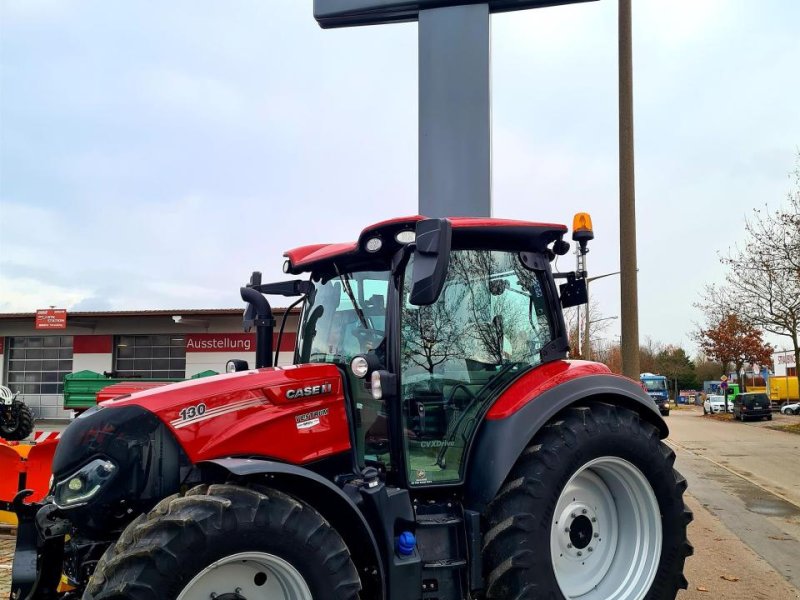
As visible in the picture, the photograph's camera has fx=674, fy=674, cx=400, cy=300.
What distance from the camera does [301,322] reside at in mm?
4453

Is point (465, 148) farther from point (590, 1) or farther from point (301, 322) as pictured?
point (301, 322)

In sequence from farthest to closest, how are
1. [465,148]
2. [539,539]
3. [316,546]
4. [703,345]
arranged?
[703,345] → [465,148] → [539,539] → [316,546]

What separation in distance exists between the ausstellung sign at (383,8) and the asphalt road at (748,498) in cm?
635

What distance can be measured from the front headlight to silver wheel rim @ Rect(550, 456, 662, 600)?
2.45 metres

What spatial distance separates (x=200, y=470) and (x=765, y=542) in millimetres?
6146

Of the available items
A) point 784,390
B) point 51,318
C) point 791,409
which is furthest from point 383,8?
point 784,390

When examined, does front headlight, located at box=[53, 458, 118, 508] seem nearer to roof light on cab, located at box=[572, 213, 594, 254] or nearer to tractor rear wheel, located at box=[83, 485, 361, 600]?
tractor rear wheel, located at box=[83, 485, 361, 600]

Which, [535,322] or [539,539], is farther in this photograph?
[535,322]

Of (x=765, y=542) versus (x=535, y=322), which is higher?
(x=535, y=322)

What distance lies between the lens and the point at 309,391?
3.63 metres

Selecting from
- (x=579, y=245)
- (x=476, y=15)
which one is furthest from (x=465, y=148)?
(x=579, y=245)

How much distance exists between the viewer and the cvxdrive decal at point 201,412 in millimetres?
3258

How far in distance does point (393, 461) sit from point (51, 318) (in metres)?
25.7

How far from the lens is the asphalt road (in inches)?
247
